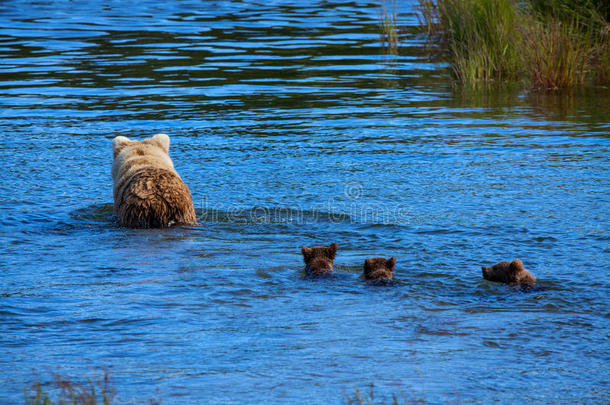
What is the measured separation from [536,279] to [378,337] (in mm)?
1990

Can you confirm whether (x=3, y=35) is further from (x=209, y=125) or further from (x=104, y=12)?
(x=209, y=125)

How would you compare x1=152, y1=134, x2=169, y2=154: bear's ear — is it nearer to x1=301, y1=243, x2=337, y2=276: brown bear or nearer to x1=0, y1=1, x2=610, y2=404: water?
x1=0, y1=1, x2=610, y2=404: water

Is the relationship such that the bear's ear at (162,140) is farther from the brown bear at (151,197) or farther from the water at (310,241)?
the water at (310,241)

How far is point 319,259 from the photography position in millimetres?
7977

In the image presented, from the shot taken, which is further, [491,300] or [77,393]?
[491,300]

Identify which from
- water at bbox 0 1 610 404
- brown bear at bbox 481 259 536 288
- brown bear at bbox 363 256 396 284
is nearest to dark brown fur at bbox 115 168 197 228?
water at bbox 0 1 610 404

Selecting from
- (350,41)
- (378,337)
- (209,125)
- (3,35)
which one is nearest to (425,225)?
(378,337)

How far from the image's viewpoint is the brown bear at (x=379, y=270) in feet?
25.1

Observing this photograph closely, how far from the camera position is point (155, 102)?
18.8 m

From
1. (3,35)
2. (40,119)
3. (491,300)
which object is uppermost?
(3,35)

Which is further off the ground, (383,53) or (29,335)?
(383,53)

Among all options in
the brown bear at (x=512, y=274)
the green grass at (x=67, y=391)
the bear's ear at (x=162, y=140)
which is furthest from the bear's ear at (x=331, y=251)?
the bear's ear at (x=162, y=140)

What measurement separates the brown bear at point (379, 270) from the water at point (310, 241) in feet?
0.37

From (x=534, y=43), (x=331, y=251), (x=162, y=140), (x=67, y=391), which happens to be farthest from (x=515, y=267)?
(x=534, y=43)
